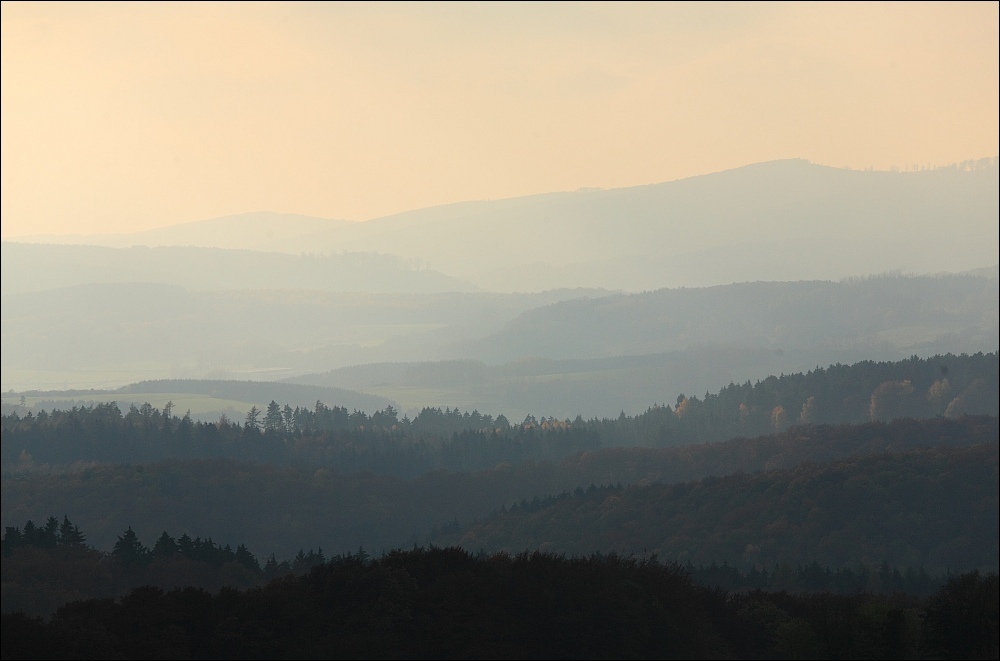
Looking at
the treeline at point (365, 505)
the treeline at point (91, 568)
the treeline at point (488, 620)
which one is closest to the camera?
the treeline at point (488, 620)

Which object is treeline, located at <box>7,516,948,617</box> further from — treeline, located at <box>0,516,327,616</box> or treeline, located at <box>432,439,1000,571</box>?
treeline, located at <box>432,439,1000,571</box>

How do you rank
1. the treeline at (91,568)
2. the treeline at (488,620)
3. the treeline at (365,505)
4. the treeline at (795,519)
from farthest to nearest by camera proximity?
the treeline at (795,519), the treeline at (365,505), the treeline at (91,568), the treeline at (488,620)

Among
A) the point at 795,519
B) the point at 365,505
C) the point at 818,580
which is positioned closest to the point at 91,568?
A: the point at 818,580

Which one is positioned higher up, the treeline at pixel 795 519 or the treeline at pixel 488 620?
the treeline at pixel 488 620

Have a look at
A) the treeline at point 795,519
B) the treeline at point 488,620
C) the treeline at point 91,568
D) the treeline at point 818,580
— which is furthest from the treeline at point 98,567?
the treeline at point 795,519

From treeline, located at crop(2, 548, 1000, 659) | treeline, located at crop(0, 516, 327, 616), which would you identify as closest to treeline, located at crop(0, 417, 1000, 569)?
treeline, located at crop(0, 516, 327, 616)

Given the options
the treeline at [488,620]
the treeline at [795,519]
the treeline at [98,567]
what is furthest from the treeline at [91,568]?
the treeline at [795,519]

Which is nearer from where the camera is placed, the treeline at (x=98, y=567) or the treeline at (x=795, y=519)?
the treeline at (x=98, y=567)

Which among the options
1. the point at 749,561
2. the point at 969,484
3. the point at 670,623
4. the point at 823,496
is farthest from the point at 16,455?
the point at 823,496

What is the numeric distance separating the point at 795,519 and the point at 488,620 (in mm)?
121848

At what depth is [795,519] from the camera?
158750 millimetres

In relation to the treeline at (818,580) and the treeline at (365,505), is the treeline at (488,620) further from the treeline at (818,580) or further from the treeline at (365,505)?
the treeline at (818,580)

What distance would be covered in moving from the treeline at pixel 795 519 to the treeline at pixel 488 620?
65.9 meters

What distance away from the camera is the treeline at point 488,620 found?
136 ft
